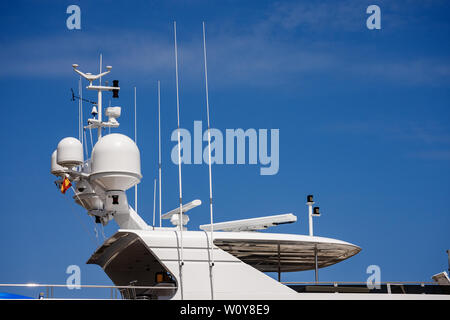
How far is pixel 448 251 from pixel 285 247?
5618mm

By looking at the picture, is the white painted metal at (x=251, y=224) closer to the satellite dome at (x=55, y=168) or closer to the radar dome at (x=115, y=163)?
the radar dome at (x=115, y=163)

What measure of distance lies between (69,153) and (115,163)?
5.25 ft

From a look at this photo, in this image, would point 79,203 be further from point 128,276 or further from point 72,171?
→ point 128,276

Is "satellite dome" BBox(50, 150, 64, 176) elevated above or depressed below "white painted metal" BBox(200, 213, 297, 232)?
above

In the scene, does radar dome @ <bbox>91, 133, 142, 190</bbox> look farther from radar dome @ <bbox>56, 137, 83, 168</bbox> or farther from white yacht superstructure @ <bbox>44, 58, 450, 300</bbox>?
radar dome @ <bbox>56, 137, 83, 168</bbox>

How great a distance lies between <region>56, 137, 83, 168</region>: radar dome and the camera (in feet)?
58.9

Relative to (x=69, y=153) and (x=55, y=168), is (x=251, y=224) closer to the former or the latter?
(x=69, y=153)

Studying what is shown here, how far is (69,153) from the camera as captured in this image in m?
17.9

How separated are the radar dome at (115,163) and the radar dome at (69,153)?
70 cm

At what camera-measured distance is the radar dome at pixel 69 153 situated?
706 inches

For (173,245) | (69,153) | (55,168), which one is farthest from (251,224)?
(55,168)

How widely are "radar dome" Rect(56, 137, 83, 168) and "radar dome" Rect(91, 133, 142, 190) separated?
0.70m

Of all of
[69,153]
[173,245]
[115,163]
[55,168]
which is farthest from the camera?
[55,168]

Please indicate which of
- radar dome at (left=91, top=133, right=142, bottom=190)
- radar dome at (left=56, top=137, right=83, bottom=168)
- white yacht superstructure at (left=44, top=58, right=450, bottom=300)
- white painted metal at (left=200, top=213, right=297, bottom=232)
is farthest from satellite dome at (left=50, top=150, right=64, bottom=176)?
white painted metal at (left=200, top=213, right=297, bottom=232)
